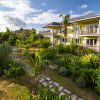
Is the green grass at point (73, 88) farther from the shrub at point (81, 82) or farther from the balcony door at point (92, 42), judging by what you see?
the balcony door at point (92, 42)

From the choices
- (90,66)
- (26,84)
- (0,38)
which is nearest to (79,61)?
(90,66)

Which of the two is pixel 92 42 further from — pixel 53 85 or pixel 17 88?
pixel 17 88

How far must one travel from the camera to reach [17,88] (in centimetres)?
494

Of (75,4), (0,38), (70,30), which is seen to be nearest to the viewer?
(75,4)

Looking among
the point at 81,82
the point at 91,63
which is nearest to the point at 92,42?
the point at 91,63

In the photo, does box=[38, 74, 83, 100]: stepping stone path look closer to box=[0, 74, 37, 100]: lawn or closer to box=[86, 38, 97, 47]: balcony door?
box=[0, 74, 37, 100]: lawn

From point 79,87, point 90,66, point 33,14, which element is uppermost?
point 33,14

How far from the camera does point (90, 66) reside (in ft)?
22.8

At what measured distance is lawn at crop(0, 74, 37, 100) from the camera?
14.2 ft

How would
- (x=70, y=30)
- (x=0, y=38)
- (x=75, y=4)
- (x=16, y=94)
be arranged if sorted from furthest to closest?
(x=0, y=38), (x=70, y=30), (x=75, y=4), (x=16, y=94)

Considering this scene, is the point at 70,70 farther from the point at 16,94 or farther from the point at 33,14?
the point at 33,14

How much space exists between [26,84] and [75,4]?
15485 mm

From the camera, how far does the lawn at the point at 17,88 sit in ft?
14.2

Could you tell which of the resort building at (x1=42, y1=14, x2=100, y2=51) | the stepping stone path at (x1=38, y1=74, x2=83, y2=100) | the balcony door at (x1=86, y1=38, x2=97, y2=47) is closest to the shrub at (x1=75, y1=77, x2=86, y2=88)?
the stepping stone path at (x1=38, y1=74, x2=83, y2=100)
